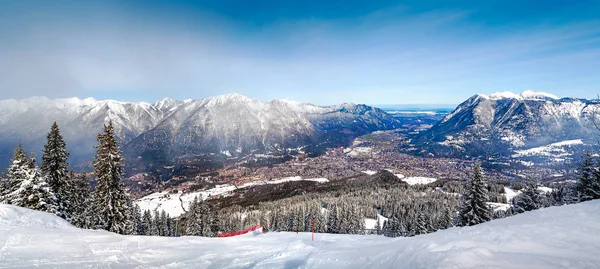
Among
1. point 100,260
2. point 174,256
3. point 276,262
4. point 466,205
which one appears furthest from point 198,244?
point 466,205

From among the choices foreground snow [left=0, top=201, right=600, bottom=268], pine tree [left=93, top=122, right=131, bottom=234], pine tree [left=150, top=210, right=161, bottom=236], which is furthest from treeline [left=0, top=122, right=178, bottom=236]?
pine tree [left=150, top=210, right=161, bottom=236]

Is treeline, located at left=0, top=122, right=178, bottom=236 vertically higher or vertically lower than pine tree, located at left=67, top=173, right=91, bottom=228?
higher

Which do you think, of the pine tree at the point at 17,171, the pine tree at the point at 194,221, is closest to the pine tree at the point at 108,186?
the pine tree at the point at 17,171

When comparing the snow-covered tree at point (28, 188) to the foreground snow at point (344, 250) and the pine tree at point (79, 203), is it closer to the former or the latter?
the pine tree at point (79, 203)

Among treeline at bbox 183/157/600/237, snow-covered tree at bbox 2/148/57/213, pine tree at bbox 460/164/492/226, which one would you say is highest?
snow-covered tree at bbox 2/148/57/213

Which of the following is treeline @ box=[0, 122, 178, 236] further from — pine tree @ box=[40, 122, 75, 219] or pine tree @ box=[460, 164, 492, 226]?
pine tree @ box=[460, 164, 492, 226]

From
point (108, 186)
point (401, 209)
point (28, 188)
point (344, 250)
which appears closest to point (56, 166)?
point (28, 188)
